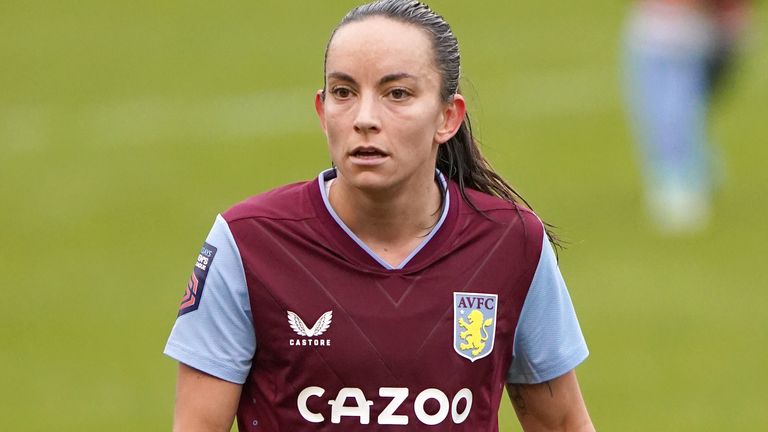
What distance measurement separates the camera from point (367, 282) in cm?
492

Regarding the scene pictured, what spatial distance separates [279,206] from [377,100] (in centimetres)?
43

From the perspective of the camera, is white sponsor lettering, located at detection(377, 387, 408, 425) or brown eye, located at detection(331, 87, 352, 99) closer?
brown eye, located at detection(331, 87, 352, 99)

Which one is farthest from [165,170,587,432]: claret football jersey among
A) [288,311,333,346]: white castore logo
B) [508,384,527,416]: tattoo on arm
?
[508,384,527,416]: tattoo on arm

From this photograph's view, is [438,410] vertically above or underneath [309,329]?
underneath

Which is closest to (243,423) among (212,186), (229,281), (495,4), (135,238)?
(229,281)

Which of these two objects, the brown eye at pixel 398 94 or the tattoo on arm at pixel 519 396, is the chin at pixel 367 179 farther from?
the tattoo on arm at pixel 519 396

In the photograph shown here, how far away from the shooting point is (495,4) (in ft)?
76.4

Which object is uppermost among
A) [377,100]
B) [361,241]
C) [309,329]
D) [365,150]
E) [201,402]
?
[377,100]

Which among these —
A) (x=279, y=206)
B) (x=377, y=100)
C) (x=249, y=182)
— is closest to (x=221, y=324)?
(x=279, y=206)

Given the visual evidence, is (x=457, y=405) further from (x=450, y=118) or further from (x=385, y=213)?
(x=450, y=118)

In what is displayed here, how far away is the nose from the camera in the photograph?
4676 mm

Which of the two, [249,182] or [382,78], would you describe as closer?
[382,78]

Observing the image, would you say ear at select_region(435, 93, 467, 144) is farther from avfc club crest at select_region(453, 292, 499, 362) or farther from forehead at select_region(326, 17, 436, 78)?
avfc club crest at select_region(453, 292, 499, 362)

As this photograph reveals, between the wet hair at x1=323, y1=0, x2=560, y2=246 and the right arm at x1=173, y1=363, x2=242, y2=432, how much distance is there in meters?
0.80
